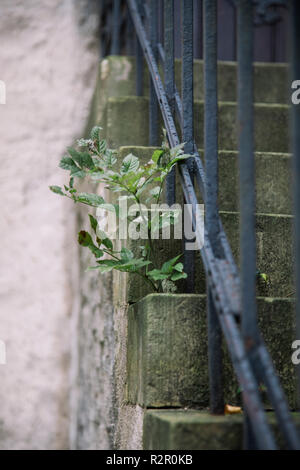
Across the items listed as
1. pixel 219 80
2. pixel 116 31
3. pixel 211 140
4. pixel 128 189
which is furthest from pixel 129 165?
pixel 116 31

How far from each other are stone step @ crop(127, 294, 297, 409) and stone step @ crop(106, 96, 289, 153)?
95 cm

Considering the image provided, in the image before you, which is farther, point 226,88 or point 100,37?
point 100,37

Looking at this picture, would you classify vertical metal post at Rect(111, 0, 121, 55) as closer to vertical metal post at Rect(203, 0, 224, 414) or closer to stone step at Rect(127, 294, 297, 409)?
vertical metal post at Rect(203, 0, 224, 414)

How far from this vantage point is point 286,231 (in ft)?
5.94

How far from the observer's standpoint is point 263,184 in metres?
2.07

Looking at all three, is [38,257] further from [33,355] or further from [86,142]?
[86,142]

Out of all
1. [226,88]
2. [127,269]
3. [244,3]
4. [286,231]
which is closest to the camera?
[244,3]

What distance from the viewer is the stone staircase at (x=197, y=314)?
4.42 ft

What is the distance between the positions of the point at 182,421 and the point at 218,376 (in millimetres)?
153

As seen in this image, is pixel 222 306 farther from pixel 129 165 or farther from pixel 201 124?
pixel 201 124

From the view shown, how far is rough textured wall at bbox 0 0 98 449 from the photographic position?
3.13 m

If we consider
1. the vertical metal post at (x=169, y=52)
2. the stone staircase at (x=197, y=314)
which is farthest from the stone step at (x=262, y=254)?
the vertical metal post at (x=169, y=52)
